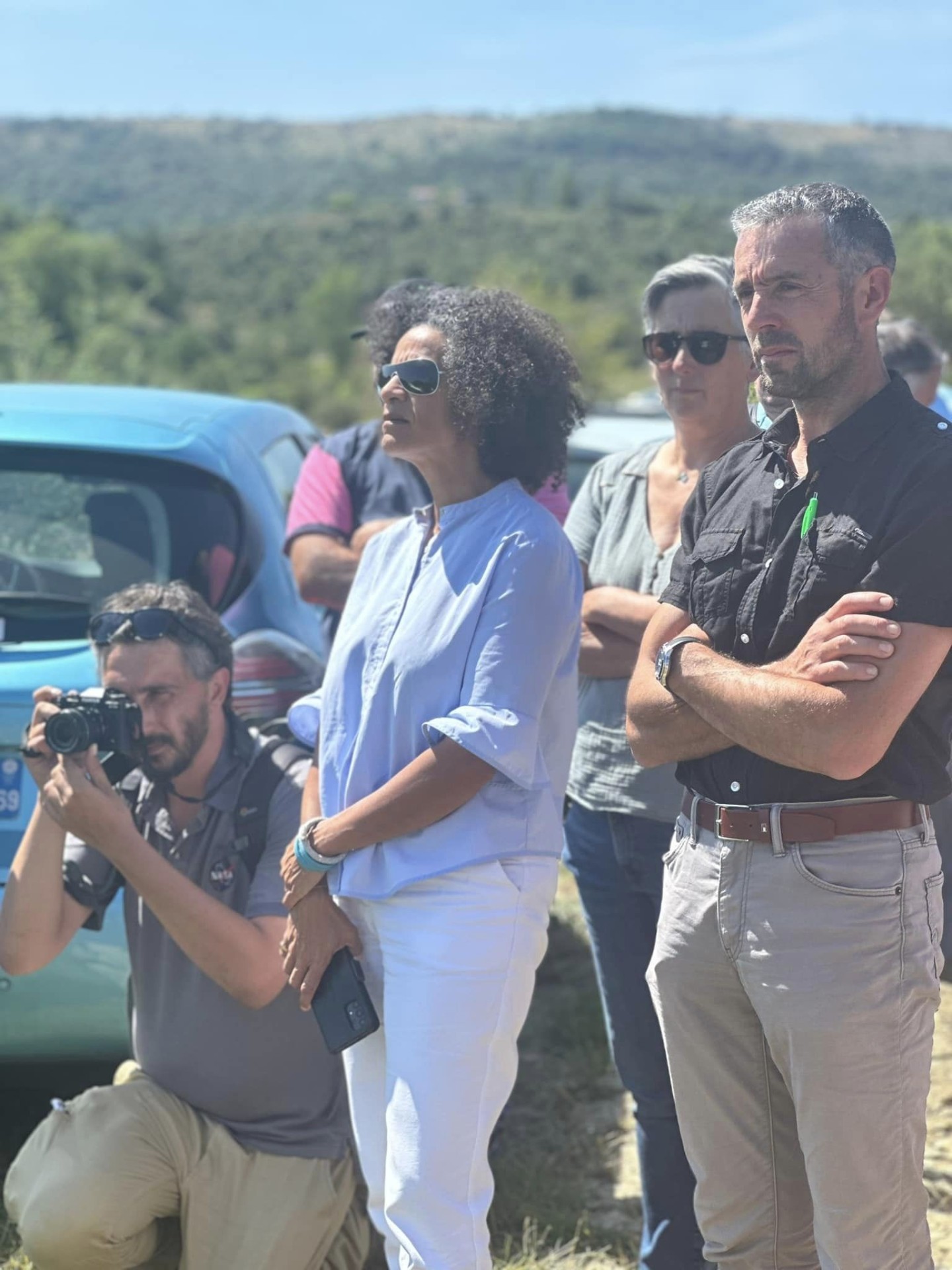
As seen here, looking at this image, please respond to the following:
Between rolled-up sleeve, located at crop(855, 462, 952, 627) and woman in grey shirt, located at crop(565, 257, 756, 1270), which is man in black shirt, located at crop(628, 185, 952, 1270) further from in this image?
woman in grey shirt, located at crop(565, 257, 756, 1270)

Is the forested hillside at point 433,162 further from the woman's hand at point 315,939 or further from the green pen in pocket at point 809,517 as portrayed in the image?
the green pen in pocket at point 809,517

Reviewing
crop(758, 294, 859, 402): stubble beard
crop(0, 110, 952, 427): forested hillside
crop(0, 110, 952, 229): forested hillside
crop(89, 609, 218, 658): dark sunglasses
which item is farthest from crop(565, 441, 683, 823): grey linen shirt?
crop(0, 110, 952, 229): forested hillside

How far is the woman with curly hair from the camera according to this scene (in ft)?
7.22

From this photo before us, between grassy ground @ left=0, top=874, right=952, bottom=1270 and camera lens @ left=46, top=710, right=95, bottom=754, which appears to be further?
grassy ground @ left=0, top=874, right=952, bottom=1270

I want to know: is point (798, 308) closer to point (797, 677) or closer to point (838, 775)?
point (797, 677)

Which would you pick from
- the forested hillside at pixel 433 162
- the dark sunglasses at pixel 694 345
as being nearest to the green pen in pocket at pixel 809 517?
the dark sunglasses at pixel 694 345

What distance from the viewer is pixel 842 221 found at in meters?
1.94

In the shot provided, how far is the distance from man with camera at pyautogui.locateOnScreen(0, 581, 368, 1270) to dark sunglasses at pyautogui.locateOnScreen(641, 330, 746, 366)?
101cm

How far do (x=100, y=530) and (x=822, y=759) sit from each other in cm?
192

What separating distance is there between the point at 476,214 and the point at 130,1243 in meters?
68.6

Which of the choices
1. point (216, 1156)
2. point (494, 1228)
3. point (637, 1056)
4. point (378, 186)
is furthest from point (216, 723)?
point (378, 186)

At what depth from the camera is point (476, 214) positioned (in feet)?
223

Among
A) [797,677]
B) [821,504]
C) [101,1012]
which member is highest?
[821,504]

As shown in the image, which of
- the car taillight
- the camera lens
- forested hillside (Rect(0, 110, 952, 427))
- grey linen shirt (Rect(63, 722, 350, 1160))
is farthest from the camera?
forested hillside (Rect(0, 110, 952, 427))
